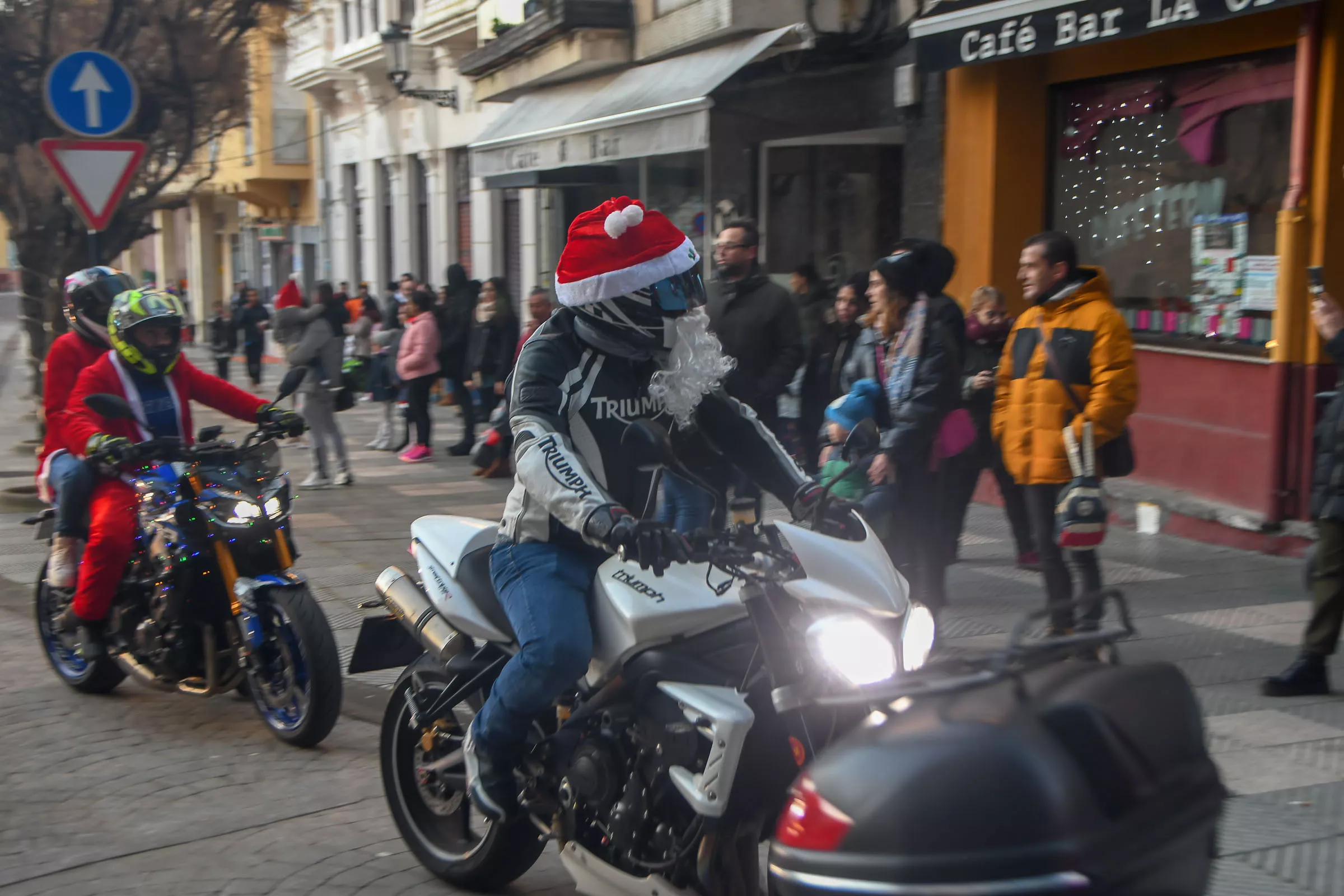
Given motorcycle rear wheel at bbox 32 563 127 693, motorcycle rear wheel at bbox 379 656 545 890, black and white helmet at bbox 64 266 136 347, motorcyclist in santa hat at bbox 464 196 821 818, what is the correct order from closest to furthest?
1. motorcyclist in santa hat at bbox 464 196 821 818
2. motorcycle rear wheel at bbox 379 656 545 890
3. motorcycle rear wheel at bbox 32 563 127 693
4. black and white helmet at bbox 64 266 136 347

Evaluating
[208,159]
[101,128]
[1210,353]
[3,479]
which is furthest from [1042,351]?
[208,159]

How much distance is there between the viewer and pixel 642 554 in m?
2.85

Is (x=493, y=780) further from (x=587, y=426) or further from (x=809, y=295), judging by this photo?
(x=809, y=295)

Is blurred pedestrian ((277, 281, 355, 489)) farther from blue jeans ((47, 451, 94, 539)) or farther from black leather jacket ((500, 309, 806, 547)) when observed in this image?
black leather jacket ((500, 309, 806, 547))

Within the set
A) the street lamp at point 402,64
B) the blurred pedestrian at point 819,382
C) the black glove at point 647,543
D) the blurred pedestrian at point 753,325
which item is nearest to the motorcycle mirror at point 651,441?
the black glove at point 647,543

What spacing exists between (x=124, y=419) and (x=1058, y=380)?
367 cm

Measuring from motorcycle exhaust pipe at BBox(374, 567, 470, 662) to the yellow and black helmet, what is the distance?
78.6 inches

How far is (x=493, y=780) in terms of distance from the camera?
347cm

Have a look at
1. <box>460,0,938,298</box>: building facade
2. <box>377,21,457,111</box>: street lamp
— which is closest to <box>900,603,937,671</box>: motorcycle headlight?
<box>460,0,938,298</box>: building facade

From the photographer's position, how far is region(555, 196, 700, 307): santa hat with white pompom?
3.44 meters

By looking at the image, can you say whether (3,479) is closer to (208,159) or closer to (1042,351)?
(1042,351)

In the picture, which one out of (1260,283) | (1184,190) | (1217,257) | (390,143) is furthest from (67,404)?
(390,143)

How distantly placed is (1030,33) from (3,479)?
943 cm

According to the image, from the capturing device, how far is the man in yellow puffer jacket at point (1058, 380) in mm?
5480
